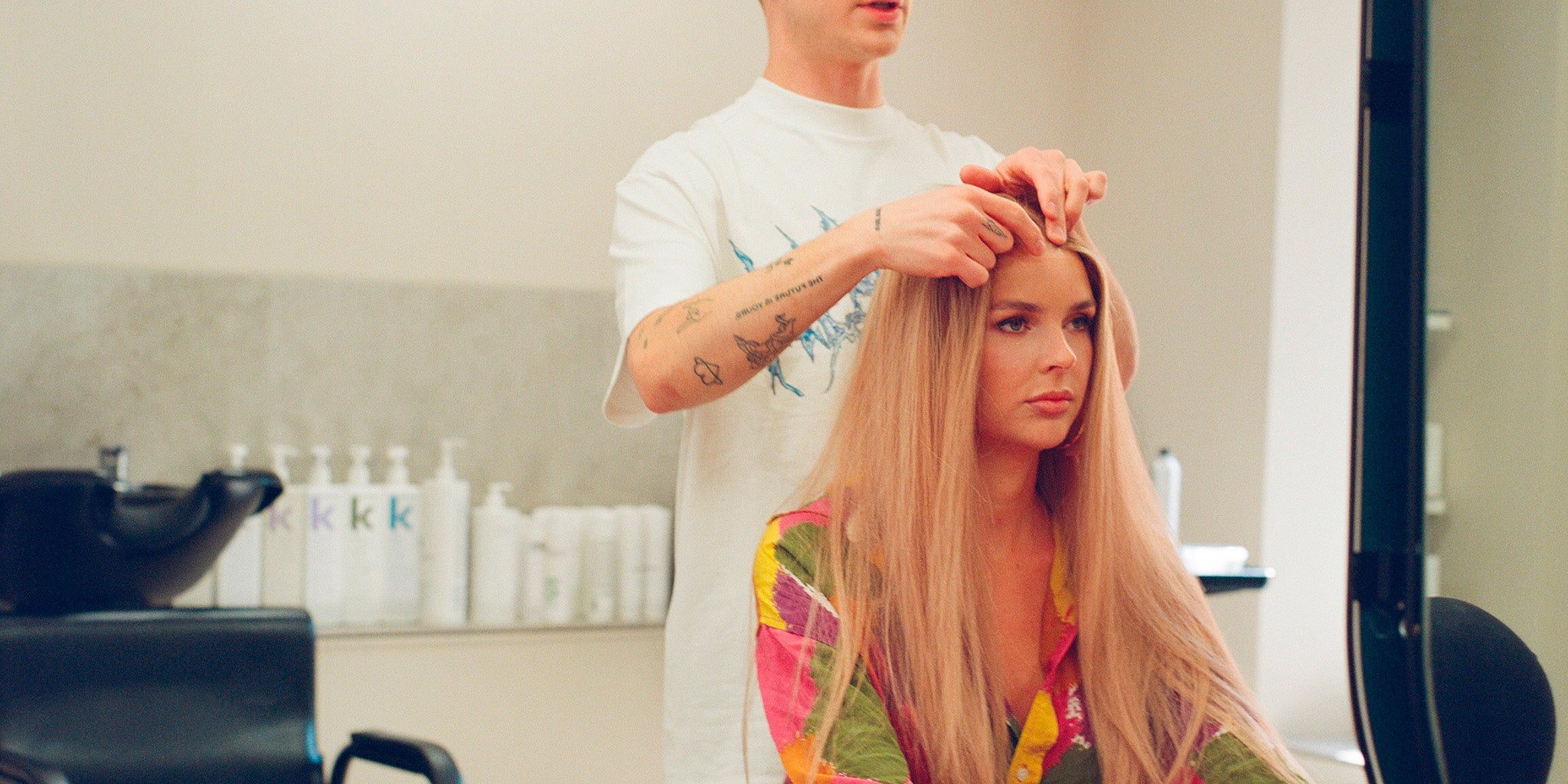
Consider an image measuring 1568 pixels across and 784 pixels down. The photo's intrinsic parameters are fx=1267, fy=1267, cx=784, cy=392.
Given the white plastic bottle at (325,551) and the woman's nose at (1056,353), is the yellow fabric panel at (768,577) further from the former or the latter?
the white plastic bottle at (325,551)

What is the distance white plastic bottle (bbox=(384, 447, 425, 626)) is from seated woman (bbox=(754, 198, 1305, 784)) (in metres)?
1.79

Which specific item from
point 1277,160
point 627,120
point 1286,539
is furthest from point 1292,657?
point 627,120

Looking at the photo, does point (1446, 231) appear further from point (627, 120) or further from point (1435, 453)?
point (627, 120)

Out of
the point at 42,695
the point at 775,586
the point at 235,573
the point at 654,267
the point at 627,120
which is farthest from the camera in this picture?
the point at 627,120

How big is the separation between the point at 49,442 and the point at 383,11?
1.18 m

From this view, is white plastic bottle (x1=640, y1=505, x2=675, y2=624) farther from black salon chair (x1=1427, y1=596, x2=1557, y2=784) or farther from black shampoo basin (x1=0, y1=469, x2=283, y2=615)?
black salon chair (x1=1427, y1=596, x2=1557, y2=784)

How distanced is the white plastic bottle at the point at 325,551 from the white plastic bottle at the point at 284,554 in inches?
0.6

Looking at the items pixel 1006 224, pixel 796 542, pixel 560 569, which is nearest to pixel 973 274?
pixel 1006 224

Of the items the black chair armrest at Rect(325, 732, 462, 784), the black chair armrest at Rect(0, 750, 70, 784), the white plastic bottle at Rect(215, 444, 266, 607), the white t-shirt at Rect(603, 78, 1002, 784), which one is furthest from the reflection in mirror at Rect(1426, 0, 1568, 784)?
the white plastic bottle at Rect(215, 444, 266, 607)

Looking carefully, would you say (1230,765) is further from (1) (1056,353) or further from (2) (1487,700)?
(2) (1487,700)

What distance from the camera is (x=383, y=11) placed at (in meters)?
2.88

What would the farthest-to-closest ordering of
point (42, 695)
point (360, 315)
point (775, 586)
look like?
1. point (360, 315)
2. point (42, 695)
3. point (775, 586)

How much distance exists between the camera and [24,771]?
64.0 inches

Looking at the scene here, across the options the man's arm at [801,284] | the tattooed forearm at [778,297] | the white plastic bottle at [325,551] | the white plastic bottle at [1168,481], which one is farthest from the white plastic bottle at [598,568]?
the tattooed forearm at [778,297]
